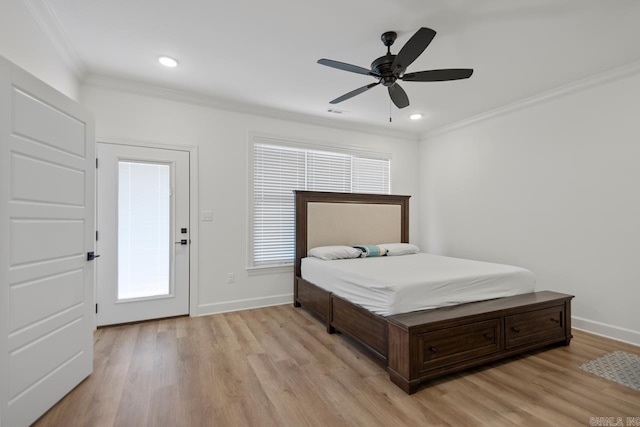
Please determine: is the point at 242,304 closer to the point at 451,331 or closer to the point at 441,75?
the point at 451,331

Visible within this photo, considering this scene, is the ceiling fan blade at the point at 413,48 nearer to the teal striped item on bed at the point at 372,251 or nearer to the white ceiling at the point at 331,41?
the white ceiling at the point at 331,41

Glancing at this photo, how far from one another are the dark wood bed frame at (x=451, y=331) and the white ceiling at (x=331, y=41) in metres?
2.16

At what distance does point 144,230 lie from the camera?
11.0 ft

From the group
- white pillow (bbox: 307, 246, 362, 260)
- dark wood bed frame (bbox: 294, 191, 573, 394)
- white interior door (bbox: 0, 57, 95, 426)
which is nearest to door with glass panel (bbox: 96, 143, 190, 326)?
white interior door (bbox: 0, 57, 95, 426)

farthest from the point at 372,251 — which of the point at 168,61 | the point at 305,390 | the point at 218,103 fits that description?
the point at 168,61

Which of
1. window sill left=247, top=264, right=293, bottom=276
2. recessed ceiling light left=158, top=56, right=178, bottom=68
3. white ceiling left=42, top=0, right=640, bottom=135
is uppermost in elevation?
white ceiling left=42, top=0, right=640, bottom=135

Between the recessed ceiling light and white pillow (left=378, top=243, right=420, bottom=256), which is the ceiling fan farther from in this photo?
white pillow (left=378, top=243, right=420, bottom=256)

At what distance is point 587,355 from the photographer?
261 cm

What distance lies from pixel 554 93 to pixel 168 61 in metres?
4.06

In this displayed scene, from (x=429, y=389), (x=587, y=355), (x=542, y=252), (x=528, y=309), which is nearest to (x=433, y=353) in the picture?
(x=429, y=389)

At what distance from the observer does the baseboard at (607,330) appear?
2836 millimetres

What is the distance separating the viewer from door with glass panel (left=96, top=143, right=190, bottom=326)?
3195mm

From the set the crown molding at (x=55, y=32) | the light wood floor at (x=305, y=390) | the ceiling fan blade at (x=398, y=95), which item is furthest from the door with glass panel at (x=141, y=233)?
the ceiling fan blade at (x=398, y=95)

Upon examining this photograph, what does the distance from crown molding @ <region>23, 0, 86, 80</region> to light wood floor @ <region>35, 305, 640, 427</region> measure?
2573mm
